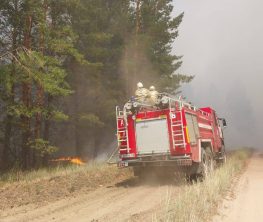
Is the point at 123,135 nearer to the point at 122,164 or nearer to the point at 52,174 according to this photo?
the point at 122,164

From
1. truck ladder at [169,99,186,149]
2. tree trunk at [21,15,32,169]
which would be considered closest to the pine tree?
tree trunk at [21,15,32,169]

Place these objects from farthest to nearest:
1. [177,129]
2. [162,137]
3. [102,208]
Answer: [162,137], [177,129], [102,208]

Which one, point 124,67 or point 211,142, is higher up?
point 124,67

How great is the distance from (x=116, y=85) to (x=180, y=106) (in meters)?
17.0

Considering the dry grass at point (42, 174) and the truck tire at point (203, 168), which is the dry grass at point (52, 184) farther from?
the truck tire at point (203, 168)

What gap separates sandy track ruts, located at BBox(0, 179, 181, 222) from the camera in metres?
8.87

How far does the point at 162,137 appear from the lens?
1305cm

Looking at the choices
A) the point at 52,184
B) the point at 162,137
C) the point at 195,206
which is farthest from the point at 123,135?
the point at 195,206

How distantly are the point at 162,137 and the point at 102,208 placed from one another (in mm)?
3950

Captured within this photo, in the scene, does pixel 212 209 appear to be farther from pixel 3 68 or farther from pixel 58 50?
pixel 58 50

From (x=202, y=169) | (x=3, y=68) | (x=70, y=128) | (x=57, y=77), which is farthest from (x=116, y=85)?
(x=202, y=169)

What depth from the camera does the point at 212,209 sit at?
855 centimetres

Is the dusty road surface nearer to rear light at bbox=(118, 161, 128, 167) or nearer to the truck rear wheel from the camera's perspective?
the truck rear wheel

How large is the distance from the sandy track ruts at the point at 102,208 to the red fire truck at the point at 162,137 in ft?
3.20
